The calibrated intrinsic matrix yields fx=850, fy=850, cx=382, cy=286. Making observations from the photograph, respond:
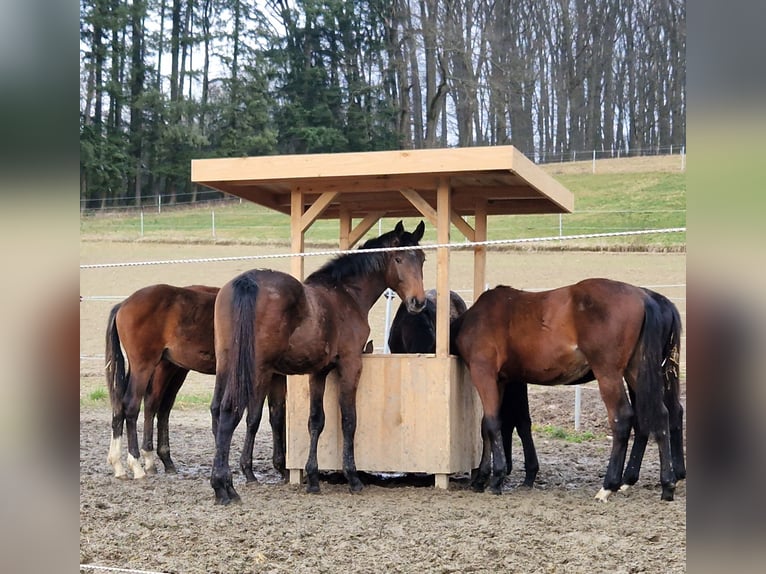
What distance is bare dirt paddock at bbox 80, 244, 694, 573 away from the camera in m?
4.19

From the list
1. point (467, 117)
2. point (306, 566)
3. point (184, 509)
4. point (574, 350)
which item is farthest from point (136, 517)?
point (467, 117)

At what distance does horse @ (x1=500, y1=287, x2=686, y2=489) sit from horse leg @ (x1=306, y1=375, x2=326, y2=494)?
1.54 m

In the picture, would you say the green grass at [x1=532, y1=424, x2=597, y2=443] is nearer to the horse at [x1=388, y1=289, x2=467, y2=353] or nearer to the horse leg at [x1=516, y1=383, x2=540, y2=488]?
the horse leg at [x1=516, y1=383, x2=540, y2=488]

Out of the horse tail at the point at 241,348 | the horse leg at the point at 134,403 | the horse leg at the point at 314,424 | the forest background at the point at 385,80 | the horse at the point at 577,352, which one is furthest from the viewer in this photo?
the forest background at the point at 385,80

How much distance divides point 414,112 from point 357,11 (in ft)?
14.0

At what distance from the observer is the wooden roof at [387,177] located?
6.08 meters

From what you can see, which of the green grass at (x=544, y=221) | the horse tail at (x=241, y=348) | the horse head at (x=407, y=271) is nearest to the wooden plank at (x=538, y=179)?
the horse head at (x=407, y=271)

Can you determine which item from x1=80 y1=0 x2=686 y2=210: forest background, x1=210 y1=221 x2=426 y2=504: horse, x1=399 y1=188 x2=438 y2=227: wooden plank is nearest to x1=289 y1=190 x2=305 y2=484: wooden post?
x1=210 y1=221 x2=426 y2=504: horse

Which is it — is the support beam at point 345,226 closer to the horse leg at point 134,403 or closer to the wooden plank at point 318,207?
the wooden plank at point 318,207

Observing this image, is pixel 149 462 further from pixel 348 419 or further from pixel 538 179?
pixel 538 179

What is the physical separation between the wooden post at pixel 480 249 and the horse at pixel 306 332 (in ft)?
2.52

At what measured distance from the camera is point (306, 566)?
163 inches

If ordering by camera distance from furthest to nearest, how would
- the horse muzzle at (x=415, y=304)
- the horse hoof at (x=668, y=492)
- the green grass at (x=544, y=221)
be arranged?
the green grass at (x=544, y=221) → the horse muzzle at (x=415, y=304) → the horse hoof at (x=668, y=492)
